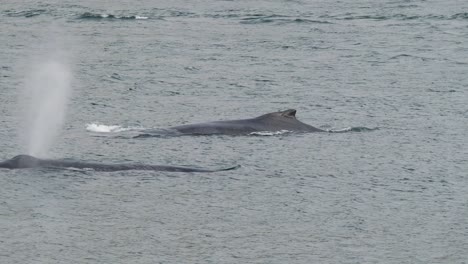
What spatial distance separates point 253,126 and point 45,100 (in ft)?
36.3

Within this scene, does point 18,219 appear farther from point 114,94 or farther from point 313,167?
point 114,94

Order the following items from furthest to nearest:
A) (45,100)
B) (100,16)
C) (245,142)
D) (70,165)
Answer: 1. (100,16)
2. (45,100)
3. (245,142)
4. (70,165)

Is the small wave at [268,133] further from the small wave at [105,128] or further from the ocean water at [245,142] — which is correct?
the small wave at [105,128]

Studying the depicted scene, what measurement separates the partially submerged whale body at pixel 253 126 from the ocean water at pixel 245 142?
0.60 m

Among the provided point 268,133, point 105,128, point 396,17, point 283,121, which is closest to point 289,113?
point 283,121

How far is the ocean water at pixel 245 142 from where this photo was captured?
2283 cm

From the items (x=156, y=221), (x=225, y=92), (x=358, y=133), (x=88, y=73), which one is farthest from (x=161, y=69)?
(x=156, y=221)

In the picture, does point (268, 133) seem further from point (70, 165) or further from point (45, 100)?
point (45, 100)

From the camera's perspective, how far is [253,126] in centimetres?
3331

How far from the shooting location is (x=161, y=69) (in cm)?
4681

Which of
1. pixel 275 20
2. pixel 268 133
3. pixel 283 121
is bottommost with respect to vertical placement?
pixel 275 20

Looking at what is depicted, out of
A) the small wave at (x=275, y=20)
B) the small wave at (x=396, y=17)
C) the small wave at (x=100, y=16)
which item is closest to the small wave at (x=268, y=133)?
the small wave at (x=275, y=20)

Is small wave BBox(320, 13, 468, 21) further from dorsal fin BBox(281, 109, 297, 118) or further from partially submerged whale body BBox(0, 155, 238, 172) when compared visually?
partially submerged whale body BBox(0, 155, 238, 172)

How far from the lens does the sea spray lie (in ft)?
107
